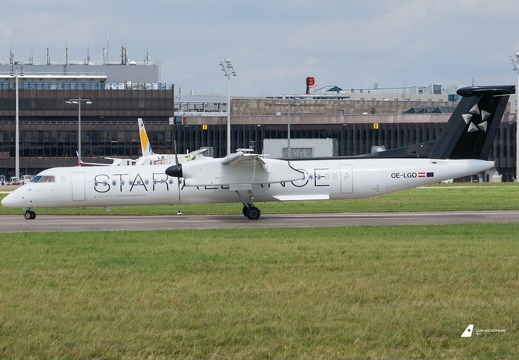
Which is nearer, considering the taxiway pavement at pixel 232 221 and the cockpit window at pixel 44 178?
the taxiway pavement at pixel 232 221

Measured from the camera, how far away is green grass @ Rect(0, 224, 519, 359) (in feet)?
43.4

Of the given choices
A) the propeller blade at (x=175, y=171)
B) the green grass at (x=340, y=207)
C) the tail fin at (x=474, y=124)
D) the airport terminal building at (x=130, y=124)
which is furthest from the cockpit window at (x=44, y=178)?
the airport terminal building at (x=130, y=124)

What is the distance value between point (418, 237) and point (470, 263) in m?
7.06

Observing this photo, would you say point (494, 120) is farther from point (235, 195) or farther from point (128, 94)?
point (128, 94)

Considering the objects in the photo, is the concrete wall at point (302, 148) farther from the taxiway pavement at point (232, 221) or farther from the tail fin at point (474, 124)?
the tail fin at point (474, 124)

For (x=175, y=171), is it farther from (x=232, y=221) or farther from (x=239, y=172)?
(x=232, y=221)

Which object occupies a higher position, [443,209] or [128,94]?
[128,94]

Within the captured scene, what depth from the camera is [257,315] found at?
1525 cm

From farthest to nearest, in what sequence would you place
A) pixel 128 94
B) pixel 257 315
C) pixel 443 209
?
pixel 128 94 → pixel 443 209 → pixel 257 315

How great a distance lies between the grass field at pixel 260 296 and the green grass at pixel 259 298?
0.03 metres

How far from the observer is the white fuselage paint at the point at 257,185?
127ft

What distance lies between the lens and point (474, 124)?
38.3 meters

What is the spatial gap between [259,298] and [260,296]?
0.20m

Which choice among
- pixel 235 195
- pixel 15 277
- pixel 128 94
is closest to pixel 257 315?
pixel 15 277
